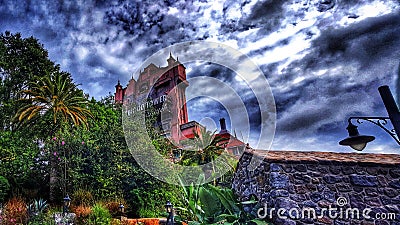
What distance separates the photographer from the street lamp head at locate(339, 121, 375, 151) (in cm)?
305

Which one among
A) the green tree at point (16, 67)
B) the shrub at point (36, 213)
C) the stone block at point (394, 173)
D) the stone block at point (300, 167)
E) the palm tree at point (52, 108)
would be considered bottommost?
the shrub at point (36, 213)

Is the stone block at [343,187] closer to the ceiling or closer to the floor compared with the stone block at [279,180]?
closer to the floor

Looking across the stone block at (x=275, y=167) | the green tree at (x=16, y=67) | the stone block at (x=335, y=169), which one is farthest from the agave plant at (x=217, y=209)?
the green tree at (x=16, y=67)

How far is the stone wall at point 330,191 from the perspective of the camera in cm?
373

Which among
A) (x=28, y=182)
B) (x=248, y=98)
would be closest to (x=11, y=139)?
(x=28, y=182)

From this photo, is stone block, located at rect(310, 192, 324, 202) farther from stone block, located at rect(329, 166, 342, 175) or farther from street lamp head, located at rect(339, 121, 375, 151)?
street lamp head, located at rect(339, 121, 375, 151)

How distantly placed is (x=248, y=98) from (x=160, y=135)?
4.18 m

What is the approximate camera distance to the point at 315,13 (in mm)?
6145

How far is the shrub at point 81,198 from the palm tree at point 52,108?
3.60 ft

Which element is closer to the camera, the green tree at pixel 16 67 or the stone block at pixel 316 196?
the stone block at pixel 316 196

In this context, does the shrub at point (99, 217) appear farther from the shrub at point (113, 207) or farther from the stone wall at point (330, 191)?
the stone wall at point (330, 191)

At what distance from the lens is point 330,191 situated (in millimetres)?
3830

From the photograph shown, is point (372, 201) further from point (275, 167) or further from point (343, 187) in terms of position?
point (275, 167)

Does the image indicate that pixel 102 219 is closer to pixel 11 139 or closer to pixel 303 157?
pixel 303 157
